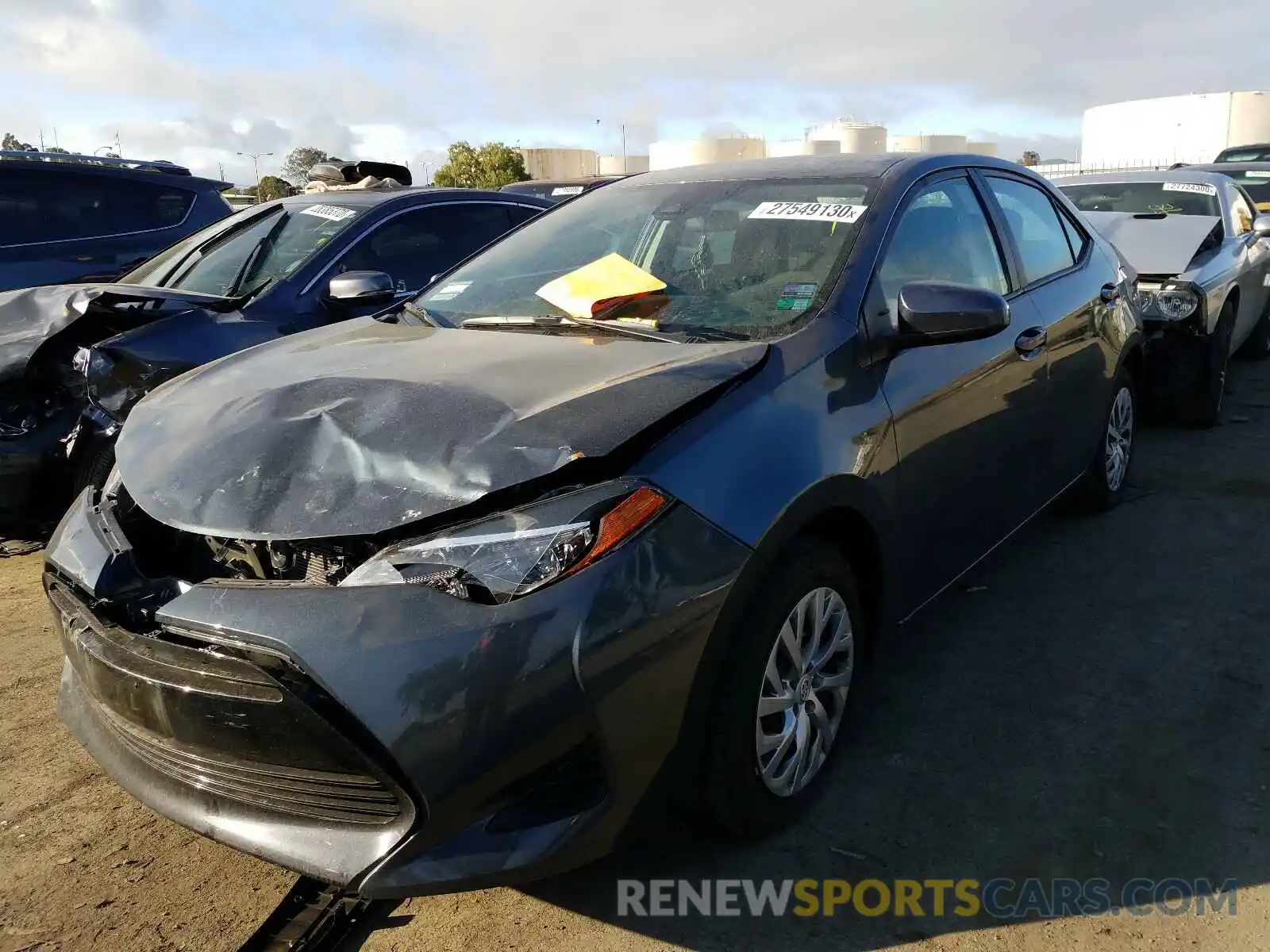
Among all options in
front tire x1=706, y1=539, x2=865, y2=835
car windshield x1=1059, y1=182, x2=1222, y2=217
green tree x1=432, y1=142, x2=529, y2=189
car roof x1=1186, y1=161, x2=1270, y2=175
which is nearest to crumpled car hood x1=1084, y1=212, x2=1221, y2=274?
car windshield x1=1059, y1=182, x2=1222, y2=217

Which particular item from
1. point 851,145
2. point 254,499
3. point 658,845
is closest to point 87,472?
point 254,499

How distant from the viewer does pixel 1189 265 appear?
20.0 feet

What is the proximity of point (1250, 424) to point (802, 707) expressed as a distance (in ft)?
17.8

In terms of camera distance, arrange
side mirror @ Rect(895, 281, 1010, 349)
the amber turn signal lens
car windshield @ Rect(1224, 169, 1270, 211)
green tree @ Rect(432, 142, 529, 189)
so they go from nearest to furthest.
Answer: the amber turn signal lens
side mirror @ Rect(895, 281, 1010, 349)
car windshield @ Rect(1224, 169, 1270, 211)
green tree @ Rect(432, 142, 529, 189)

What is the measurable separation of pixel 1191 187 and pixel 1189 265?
66.7 inches

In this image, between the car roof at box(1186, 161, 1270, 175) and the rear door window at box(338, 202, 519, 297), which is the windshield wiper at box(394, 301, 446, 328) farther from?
the car roof at box(1186, 161, 1270, 175)

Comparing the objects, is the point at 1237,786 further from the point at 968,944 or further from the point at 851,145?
the point at 851,145

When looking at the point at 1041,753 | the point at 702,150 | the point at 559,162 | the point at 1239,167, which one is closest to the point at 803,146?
the point at 702,150

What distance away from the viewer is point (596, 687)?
192 cm

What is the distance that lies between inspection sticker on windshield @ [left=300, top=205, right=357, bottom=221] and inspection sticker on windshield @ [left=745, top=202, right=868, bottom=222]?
9.30 feet

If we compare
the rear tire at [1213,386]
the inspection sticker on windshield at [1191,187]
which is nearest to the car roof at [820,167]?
the rear tire at [1213,386]

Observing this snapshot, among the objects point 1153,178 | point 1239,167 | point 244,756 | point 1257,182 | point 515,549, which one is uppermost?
point 1239,167

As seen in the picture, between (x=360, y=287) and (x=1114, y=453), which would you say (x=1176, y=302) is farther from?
(x=360, y=287)

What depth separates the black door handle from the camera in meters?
3.48
